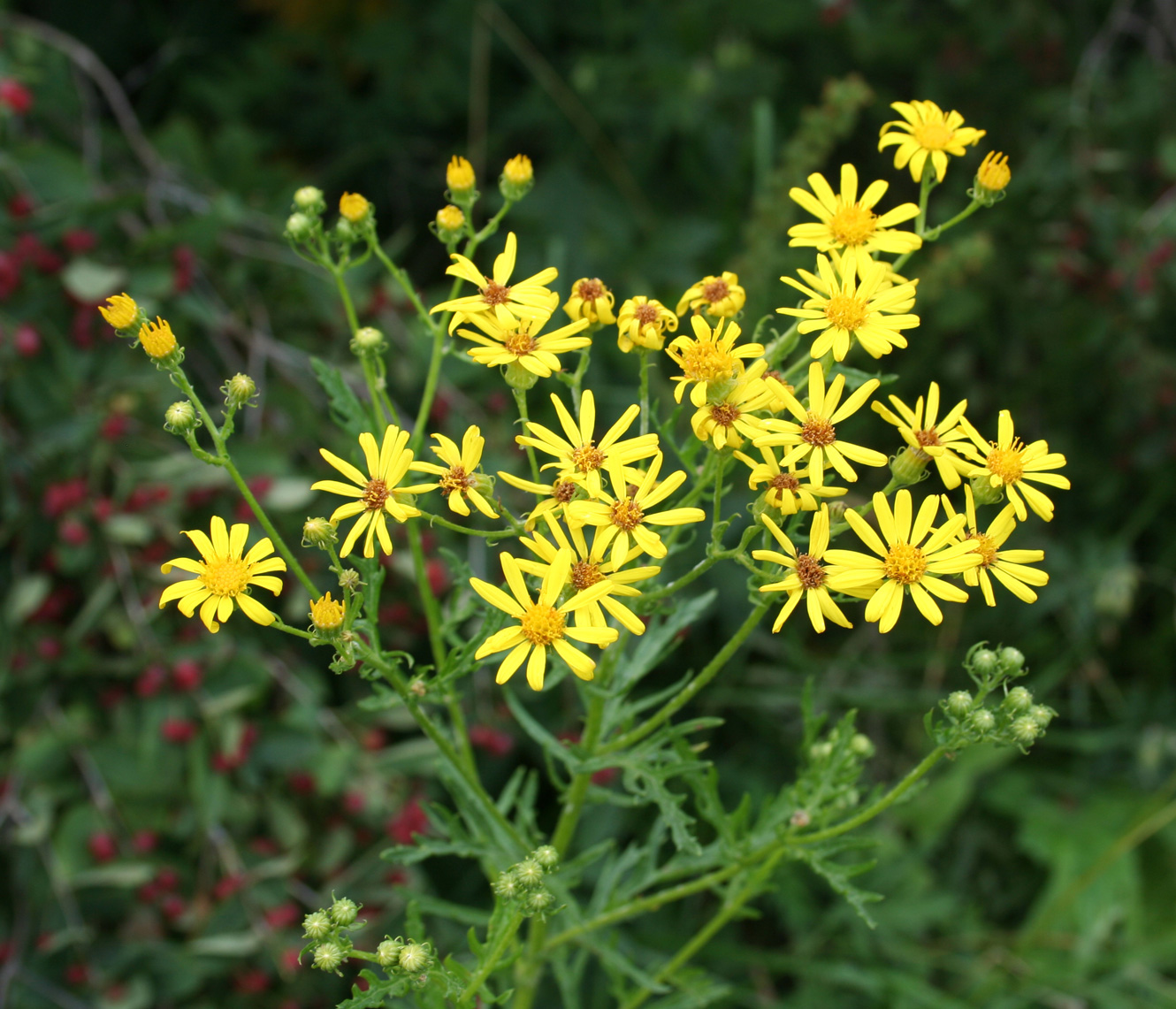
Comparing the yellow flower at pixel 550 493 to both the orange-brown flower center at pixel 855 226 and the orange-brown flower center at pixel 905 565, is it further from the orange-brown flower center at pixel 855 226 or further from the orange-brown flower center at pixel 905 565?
the orange-brown flower center at pixel 855 226

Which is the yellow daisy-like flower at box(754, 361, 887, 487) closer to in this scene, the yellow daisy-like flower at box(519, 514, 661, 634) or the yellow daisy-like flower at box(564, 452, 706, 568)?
the yellow daisy-like flower at box(564, 452, 706, 568)

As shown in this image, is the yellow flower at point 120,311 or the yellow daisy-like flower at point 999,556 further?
the yellow flower at point 120,311

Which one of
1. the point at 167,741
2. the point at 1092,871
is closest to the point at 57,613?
the point at 167,741

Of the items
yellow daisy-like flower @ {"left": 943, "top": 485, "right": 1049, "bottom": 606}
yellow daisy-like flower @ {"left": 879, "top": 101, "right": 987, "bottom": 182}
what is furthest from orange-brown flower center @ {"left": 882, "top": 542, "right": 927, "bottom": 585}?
A: yellow daisy-like flower @ {"left": 879, "top": 101, "right": 987, "bottom": 182}

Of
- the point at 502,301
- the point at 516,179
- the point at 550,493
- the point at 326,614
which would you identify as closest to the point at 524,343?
the point at 502,301

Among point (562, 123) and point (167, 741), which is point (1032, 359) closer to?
point (562, 123)

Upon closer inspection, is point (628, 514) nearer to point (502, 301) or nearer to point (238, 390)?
point (502, 301)

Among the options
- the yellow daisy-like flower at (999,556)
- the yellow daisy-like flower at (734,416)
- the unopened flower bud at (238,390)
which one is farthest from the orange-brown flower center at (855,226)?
the unopened flower bud at (238,390)
